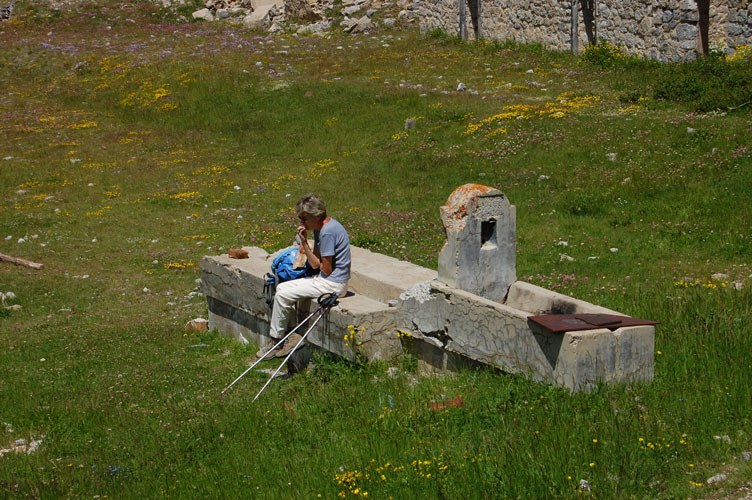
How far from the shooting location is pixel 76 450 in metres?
7.33

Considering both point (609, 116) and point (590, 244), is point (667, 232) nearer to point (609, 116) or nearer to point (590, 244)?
point (590, 244)

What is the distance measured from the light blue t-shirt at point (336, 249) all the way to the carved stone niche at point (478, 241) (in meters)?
1.34

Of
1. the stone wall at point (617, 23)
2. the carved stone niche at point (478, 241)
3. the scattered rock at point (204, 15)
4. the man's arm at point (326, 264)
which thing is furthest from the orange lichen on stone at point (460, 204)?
the scattered rock at point (204, 15)

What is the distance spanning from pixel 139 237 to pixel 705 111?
1219 cm

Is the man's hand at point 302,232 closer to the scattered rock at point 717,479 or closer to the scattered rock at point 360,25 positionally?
the scattered rock at point 717,479

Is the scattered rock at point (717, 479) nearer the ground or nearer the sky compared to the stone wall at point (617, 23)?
nearer the ground

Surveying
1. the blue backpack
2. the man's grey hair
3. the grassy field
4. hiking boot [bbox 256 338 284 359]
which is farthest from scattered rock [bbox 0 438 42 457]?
the man's grey hair

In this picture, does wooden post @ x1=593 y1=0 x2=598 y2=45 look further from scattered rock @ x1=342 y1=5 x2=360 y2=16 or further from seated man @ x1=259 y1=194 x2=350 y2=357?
seated man @ x1=259 y1=194 x2=350 y2=357

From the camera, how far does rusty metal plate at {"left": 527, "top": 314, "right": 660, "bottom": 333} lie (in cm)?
650

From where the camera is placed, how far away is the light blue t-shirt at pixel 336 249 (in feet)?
29.6

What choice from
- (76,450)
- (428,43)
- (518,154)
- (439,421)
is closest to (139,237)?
(518,154)

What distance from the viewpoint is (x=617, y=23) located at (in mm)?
22719

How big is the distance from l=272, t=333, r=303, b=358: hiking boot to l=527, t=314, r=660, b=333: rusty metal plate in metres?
3.34

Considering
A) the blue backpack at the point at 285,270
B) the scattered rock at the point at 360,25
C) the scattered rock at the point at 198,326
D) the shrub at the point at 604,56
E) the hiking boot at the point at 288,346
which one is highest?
the scattered rock at the point at 360,25
